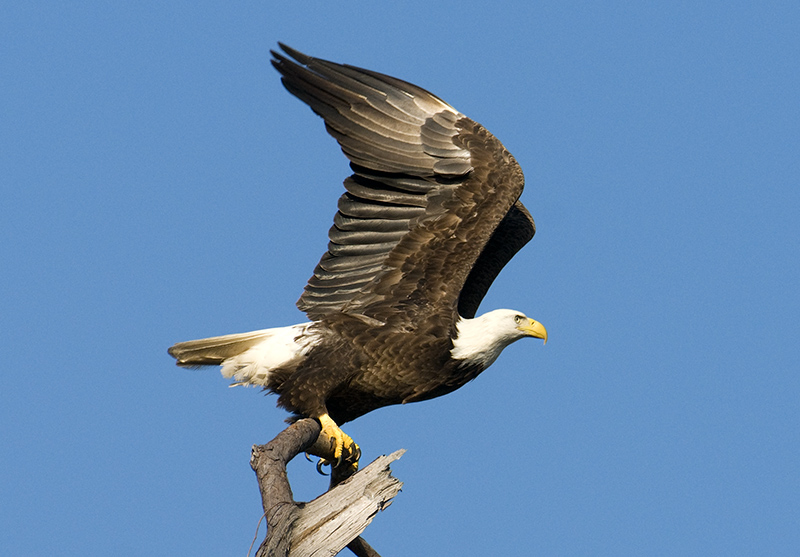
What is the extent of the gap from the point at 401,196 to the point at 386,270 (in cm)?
50

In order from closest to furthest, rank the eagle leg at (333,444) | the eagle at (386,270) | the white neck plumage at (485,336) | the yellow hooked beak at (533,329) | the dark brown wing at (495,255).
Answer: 1. the eagle leg at (333,444)
2. the eagle at (386,270)
3. the white neck plumage at (485,336)
4. the yellow hooked beak at (533,329)
5. the dark brown wing at (495,255)

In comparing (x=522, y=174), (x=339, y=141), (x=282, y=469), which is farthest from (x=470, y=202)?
(x=282, y=469)

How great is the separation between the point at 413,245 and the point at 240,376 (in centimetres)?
139

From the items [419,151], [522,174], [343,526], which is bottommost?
[343,526]

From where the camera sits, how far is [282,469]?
5688 millimetres

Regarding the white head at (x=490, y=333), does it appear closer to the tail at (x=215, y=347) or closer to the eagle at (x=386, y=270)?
the eagle at (x=386, y=270)

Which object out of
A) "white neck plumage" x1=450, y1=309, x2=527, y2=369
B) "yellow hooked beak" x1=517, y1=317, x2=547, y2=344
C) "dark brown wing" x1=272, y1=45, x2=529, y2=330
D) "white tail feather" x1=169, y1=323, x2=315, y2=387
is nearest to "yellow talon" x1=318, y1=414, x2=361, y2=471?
"white tail feather" x1=169, y1=323, x2=315, y2=387

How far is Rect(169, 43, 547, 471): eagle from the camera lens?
6848 mm

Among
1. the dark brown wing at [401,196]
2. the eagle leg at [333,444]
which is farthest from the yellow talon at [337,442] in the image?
the dark brown wing at [401,196]

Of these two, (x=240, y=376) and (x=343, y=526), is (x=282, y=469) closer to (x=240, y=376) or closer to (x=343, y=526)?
(x=343, y=526)

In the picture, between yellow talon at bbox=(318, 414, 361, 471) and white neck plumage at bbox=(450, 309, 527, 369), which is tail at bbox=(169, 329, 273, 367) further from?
white neck plumage at bbox=(450, 309, 527, 369)

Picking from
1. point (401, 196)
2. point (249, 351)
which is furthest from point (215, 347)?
point (401, 196)

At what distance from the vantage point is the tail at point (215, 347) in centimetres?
706

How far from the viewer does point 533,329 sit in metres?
7.20
